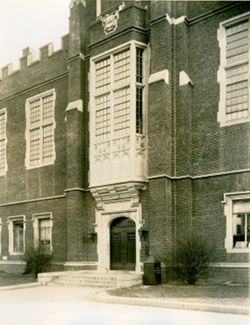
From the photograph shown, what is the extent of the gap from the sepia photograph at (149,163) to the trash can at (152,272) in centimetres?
3

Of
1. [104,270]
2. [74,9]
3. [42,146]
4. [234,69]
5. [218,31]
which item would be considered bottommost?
Result: [104,270]

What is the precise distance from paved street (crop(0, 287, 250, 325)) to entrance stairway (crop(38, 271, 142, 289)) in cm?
241

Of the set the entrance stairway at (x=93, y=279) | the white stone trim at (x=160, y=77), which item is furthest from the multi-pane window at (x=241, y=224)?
the white stone trim at (x=160, y=77)

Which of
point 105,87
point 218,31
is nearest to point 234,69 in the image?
point 218,31

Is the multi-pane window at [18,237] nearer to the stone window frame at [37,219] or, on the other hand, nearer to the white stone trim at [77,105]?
the stone window frame at [37,219]

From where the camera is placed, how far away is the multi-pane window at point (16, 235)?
2467 centimetres

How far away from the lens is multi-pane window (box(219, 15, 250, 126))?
15945mm

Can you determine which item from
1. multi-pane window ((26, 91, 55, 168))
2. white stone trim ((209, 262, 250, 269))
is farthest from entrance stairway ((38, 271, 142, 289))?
multi-pane window ((26, 91, 55, 168))

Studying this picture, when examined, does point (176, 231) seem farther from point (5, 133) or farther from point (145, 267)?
point (5, 133)

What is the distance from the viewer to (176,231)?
54.1 feet

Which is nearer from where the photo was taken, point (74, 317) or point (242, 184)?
point (74, 317)

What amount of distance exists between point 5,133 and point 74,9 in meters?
7.93

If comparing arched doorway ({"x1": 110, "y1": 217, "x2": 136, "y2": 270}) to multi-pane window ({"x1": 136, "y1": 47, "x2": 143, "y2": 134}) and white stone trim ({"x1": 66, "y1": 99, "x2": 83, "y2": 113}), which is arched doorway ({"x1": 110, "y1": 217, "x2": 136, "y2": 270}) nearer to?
multi-pane window ({"x1": 136, "y1": 47, "x2": 143, "y2": 134})

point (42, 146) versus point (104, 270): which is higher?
point (42, 146)
